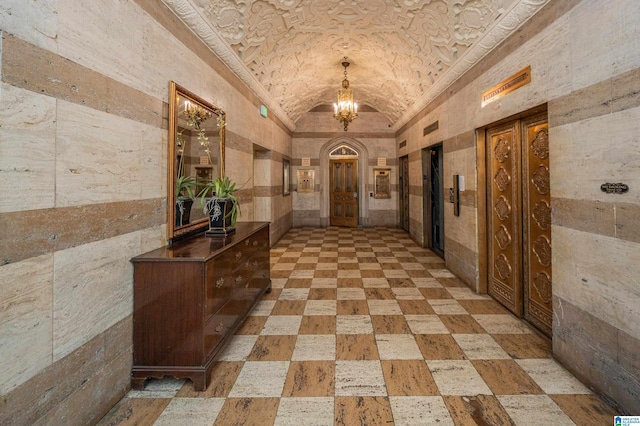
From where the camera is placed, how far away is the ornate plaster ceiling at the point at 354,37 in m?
3.23

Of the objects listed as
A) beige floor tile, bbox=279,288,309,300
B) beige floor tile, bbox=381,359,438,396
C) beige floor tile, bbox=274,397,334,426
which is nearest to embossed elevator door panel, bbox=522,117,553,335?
beige floor tile, bbox=381,359,438,396

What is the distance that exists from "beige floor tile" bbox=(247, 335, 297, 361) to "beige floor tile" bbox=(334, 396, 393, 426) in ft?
2.30

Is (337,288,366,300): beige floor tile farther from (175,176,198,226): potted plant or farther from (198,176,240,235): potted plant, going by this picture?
(175,176,198,226): potted plant

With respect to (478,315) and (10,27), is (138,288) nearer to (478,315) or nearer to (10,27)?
(10,27)

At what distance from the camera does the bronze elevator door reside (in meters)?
2.91

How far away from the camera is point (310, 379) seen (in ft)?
7.34

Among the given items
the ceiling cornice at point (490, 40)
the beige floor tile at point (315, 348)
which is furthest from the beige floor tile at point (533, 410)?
the ceiling cornice at point (490, 40)

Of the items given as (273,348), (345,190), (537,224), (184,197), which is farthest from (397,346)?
(345,190)

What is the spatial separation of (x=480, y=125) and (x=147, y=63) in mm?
3679

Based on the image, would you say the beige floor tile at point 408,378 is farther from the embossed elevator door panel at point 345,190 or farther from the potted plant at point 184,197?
the embossed elevator door panel at point 345,190

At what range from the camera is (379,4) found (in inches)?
160

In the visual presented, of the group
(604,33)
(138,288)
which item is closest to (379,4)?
(604,33)

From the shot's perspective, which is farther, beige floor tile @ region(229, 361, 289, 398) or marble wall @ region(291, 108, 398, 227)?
marble wall @ region(291, 108, 398, 227)

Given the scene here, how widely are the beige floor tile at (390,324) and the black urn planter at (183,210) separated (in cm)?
214
